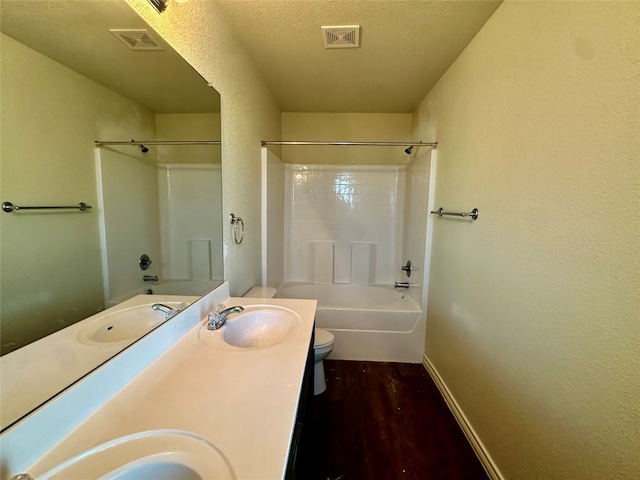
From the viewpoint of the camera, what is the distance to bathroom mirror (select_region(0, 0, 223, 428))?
1.83ft

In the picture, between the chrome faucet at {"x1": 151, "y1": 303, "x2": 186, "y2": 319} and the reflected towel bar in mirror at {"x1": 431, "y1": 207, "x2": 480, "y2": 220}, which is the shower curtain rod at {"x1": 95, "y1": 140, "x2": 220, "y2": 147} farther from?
the reflected towel bar in mirror at {"x1": 431, "y1": 207, "x2": 480, "y2": 220}

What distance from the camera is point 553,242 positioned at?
99cm

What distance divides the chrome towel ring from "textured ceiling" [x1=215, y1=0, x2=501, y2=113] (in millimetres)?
1140

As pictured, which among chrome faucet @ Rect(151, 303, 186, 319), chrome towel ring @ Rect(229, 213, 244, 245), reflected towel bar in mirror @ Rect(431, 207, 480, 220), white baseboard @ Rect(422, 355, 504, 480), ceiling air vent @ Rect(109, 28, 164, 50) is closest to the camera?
ceiling air vent @ Rect(109, 28, 164, 50)

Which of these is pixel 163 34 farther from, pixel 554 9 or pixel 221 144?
pixel 554 9

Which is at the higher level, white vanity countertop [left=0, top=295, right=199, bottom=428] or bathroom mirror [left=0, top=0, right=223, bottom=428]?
bathroom mirror [left=0, top=0, right=223, bottom=428]

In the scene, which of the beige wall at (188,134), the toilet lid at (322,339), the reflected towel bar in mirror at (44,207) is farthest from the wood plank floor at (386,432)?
the beige wall at (188,134)

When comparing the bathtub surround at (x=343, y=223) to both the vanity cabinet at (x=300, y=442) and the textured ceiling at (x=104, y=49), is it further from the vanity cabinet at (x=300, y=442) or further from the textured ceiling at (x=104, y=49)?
the vanity cabinet at (x=300, y=442)

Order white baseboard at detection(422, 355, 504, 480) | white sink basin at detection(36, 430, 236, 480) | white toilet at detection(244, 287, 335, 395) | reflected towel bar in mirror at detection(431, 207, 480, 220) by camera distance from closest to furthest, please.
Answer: white sink basin at detection(36, 430, 236, 480) < white baseboard at detection(422, 355, 504, 480) < reflected towel bar in mirror at detection(431, 207, 480, 220) < white toilet at detection(244, 287, 335, 395)

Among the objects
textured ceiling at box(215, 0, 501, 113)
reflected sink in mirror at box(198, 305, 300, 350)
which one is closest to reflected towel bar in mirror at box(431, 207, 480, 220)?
textured ceiling at box(215, 0, 501, 113)

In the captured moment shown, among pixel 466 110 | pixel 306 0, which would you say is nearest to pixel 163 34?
pixel 306 0

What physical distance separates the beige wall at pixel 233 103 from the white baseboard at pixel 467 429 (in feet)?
5.29

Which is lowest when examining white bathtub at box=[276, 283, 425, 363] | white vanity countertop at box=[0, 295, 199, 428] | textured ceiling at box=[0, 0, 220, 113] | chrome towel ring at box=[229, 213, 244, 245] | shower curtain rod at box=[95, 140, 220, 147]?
white bathtub at box=[276, 283, 425, 363]

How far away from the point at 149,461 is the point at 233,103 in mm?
1713
